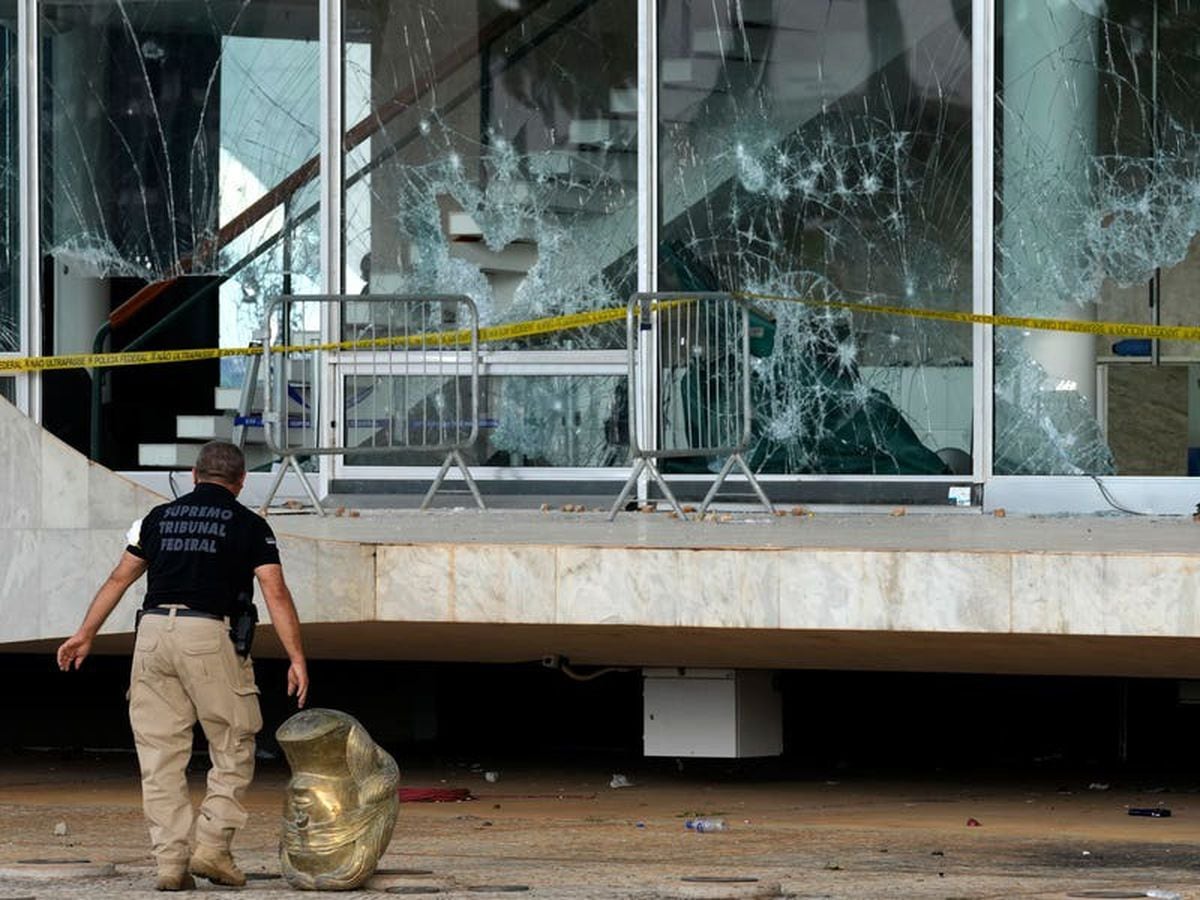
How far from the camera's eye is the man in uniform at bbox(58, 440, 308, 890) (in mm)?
8133

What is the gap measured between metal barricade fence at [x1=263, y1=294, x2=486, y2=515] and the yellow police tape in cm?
3

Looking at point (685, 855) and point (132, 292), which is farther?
point (132, 292)

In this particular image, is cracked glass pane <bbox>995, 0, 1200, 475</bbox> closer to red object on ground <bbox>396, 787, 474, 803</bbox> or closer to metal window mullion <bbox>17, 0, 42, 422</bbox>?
red object on ground <bbox>396, 787, 474, 803</bbox>

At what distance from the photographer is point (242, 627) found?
830 cm

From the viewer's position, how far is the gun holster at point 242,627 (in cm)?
830

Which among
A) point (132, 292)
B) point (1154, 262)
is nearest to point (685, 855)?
point (1154, 262)

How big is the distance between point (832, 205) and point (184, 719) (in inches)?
254

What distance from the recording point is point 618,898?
26.0ft

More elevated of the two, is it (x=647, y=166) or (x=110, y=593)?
(x=647, y=166)

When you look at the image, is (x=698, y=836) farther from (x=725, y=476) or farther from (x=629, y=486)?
(x=725, y=476)

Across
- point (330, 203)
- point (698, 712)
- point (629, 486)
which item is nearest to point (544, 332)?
point (330, 203)

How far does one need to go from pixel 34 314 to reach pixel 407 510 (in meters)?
3.02

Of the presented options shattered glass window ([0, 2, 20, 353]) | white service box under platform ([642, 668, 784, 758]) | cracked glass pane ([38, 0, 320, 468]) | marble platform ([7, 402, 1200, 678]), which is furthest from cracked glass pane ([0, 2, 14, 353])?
white service box under platform ([642, 668, 784, 758])

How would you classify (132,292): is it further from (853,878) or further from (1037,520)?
(853,878)
